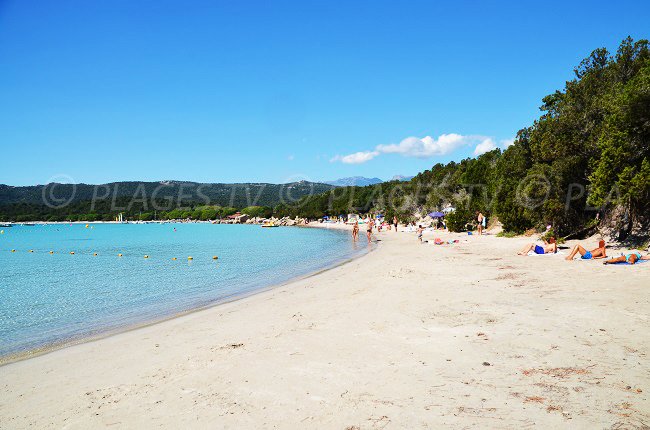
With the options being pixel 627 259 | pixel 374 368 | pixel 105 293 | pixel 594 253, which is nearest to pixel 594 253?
pixel 594 253

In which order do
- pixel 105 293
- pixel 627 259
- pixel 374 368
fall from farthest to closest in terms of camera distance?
pixel 105 293
pixel 627 259
pixel 374 368

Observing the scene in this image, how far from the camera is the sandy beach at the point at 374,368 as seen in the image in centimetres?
454

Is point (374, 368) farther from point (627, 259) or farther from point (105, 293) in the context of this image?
point (105, 293)

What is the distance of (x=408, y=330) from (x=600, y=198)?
14760mm

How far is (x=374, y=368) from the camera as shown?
591 centimetres

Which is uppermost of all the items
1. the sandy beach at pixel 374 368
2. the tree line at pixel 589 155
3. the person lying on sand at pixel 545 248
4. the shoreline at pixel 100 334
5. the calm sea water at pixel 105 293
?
the tree line at pixel 589 155

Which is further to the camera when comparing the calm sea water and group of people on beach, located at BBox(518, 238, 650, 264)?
group of people on beach, located at BBox(518, 238, 650, 264)

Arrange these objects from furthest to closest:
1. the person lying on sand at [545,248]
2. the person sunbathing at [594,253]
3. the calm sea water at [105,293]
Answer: the person lying on sand at [545,248] < the person sunbathing at [594,253] < the calm sea water at [105,293]

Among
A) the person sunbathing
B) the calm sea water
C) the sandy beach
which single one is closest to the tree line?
the person sunbathing

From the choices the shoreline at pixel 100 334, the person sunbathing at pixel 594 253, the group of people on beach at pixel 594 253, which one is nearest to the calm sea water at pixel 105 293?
the shoreline at pixel 100 334

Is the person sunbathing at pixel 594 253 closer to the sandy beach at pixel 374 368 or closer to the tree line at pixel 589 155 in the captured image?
the tree line at pixel 589 155

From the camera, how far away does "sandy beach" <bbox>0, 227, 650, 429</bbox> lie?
179 inches

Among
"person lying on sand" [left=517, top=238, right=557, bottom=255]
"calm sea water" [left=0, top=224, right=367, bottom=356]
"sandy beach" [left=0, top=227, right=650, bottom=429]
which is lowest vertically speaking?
"calm sea water" [left=0, top=224, right=367, bottom=356]

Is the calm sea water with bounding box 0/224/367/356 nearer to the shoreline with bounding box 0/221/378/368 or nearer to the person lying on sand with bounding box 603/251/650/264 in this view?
the shoreline with bounding box 0/221/378/368
